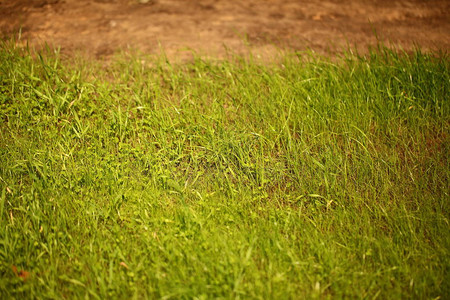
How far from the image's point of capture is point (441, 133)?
308 centimetres

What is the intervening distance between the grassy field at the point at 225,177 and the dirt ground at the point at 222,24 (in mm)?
402

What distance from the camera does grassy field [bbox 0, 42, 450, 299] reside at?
2188 millimetres

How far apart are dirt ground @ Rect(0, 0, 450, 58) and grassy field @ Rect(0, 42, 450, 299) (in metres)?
0.40

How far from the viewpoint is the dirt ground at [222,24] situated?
164 inches

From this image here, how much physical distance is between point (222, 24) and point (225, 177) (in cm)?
247

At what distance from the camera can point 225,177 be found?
2.86 m

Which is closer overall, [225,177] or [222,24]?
[225,177]

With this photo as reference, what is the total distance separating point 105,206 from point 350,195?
68.0 inches

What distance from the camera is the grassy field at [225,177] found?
86.1 inches

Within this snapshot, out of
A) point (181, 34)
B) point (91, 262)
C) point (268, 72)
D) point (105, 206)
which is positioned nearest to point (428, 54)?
point (268, 72)

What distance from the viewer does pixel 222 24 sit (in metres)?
4.60

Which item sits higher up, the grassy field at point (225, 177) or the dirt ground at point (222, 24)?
the dirt ground at point (222, 24)

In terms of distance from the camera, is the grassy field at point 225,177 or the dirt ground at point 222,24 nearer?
the grassy field at point 225,177

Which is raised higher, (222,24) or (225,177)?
(222,24)
